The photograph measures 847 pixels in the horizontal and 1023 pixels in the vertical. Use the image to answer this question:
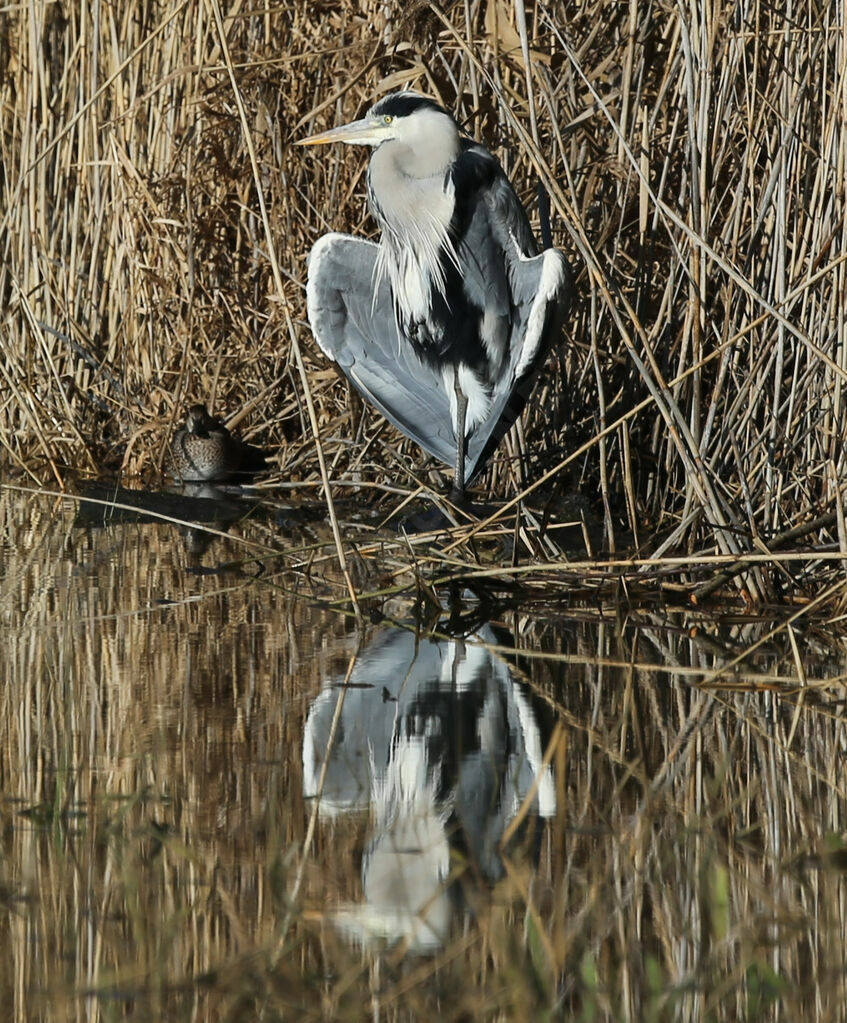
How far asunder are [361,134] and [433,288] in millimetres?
378

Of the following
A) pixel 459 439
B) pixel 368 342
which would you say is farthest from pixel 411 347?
pixel 459 439

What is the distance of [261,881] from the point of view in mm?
1308

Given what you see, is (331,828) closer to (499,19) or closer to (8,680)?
(8,680)

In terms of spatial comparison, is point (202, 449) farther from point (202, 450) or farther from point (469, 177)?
point (469, 177)

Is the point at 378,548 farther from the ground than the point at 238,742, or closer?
farther from the ground

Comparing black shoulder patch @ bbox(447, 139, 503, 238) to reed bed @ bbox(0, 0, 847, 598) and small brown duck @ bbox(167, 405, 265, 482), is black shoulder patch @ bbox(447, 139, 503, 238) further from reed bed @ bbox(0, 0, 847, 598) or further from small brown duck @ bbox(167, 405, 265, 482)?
small brown duck @ bbox(167, 405, 265, 482)

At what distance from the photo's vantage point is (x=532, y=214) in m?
3.55

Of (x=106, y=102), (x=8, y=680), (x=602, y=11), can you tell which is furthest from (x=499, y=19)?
(x=8, y=680)

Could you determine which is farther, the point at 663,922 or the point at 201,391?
the point at 201,391

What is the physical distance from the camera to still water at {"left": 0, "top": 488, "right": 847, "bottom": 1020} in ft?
3.70

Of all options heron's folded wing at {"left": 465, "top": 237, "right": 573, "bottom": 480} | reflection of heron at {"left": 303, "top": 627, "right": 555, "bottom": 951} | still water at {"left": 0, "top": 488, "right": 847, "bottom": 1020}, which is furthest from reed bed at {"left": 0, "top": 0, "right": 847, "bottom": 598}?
reflection of heron at {"left": 303, "top": 627, "right": 555, "bottom": 951}

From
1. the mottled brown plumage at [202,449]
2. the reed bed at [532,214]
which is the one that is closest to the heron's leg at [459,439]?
the reed bed at [532,214]

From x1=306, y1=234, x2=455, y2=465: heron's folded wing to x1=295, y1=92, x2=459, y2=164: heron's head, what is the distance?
0.23 meters

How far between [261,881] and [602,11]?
2363 mm
